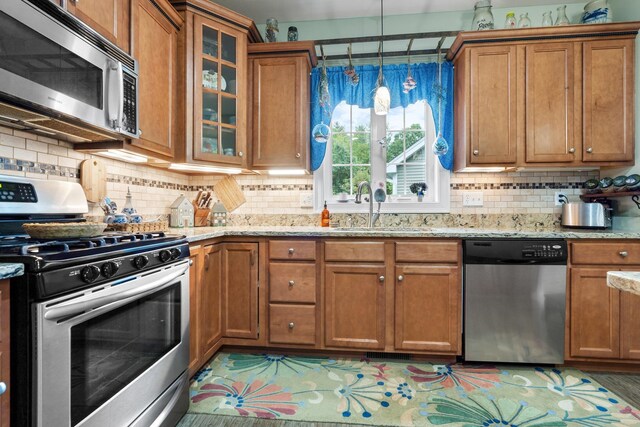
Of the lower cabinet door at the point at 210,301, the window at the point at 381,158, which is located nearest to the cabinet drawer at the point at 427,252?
the window at the point at 381,158

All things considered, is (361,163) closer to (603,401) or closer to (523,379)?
(523,379)

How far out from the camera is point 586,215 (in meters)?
2.44

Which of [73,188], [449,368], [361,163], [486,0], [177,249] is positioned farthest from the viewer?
[361,163]

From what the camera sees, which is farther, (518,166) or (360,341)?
(518,166)

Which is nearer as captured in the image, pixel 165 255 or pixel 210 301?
pixel 165 255

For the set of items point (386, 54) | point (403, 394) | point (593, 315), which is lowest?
point (403, 394)

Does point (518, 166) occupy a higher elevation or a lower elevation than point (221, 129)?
lower

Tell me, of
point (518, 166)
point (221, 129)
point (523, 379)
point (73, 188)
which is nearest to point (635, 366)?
point (523, 379)

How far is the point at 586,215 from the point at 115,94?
3145 mm

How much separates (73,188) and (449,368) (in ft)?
8.15

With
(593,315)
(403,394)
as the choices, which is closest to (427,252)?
(403,394)

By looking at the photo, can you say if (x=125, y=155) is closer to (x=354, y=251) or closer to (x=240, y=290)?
(x=240, y=290)

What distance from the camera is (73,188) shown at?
68.1 inches

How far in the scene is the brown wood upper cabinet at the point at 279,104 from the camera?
2646 mm
